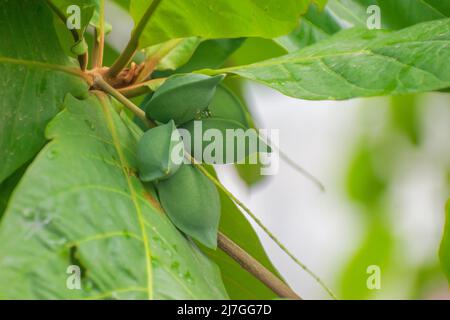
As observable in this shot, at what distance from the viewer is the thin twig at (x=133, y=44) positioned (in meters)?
1.01

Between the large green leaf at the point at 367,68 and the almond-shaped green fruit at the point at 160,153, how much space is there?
10 centimetres

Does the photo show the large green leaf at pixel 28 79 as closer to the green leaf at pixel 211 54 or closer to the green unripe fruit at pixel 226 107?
the green unripe fruit at pixel 226 107

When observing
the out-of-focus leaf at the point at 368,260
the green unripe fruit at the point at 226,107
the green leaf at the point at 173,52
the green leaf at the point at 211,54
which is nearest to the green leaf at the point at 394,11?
the green leaf at the point at 211,54

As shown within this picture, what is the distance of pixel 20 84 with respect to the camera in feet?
3.17

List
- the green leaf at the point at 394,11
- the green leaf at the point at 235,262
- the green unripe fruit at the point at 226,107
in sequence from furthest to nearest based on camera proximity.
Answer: the green leaf at the point at 394,11 → the green leaf at the point at 235,262 → the green unripe fruit at the point at 226,107

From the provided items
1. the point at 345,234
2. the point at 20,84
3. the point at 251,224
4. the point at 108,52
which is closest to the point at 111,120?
the point at 20,84

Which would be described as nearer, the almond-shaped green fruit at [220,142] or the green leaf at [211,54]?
the almond-shaped green fruit at [220,142]

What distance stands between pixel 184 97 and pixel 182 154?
0.06 meters

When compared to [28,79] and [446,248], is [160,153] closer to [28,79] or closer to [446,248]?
[28,79]

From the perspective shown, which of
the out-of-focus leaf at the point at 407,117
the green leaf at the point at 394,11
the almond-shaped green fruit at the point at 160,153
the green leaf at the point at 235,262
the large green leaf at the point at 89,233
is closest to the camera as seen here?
the large green leaf at the point at 89,233

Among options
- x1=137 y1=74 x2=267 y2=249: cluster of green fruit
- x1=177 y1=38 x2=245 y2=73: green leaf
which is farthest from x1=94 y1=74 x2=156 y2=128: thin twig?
x1=177 y1=38 x2=245 y2=73: green leaf

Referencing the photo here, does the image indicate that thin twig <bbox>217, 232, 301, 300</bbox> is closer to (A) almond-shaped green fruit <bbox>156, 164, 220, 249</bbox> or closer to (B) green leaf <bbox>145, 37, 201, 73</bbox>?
(A) almond-shaped green fruit <bbox>156, 164, 220, 249</bbox>

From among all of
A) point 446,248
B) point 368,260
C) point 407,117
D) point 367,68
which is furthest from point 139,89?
point 407,117

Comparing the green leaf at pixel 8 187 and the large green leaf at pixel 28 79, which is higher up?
the large green leaf at pixel 28 79
